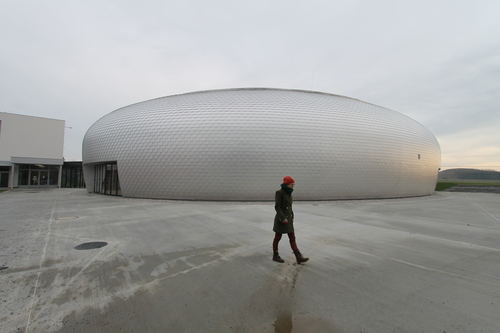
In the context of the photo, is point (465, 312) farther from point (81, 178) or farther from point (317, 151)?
point (81, 178)

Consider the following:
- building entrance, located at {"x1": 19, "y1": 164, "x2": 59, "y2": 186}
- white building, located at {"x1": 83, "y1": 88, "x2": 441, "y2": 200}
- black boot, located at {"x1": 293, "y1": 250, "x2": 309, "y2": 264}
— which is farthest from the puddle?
building entrance, located at {"x1": 19, "y1": 164, "x2": 59, "y2": 186}

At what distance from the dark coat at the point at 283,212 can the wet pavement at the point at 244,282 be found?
674 millimetres

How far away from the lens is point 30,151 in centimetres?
3100

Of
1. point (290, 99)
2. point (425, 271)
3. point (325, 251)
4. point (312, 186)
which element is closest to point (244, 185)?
point (312, 186)

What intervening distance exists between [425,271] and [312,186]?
13001 millimetres

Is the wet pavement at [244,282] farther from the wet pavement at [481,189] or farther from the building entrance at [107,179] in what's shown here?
the wet pavement at [481,189]


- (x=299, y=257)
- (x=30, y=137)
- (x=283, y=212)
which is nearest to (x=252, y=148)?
(x=283, y=212)

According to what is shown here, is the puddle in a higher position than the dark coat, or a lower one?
lower

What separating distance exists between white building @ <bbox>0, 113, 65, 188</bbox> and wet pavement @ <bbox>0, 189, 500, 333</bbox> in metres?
31.7

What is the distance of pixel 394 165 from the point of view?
1955cm

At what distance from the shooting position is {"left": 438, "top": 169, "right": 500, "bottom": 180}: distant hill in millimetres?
82750

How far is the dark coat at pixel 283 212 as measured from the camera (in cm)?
436

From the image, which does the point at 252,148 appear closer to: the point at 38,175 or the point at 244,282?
the point at 244,282

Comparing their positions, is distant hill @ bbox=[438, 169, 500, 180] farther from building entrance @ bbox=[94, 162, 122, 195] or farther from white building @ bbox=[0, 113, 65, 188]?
white building @ bbox=[0, 113, 65, 188]
